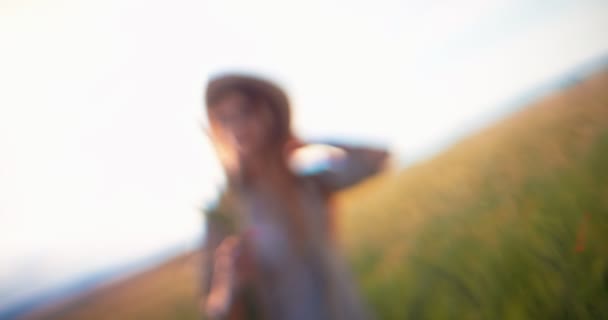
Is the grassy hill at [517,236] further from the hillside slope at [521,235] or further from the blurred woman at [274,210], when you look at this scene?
the blurred woman at [274,210]

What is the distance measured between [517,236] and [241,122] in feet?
1.89

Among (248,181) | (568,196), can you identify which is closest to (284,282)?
(248,181)

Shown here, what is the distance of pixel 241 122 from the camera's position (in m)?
0.59

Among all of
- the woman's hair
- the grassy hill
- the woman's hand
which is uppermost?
the woman's hair

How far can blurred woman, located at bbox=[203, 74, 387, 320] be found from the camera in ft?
1.60

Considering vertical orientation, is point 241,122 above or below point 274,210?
above

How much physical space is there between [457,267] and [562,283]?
20cm

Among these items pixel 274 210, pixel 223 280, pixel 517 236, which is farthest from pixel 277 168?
pixel 517 236

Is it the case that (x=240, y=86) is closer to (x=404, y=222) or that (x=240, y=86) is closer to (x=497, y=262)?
(x=497, y=262)

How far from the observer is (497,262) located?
1.72 feet

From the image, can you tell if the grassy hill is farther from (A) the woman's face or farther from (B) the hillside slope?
(A) the woman's face

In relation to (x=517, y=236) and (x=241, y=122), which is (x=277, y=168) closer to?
(x=241, y=122)

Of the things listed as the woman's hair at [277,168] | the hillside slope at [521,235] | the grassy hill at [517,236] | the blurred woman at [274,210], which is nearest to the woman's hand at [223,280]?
the blurred woman at [274,210]

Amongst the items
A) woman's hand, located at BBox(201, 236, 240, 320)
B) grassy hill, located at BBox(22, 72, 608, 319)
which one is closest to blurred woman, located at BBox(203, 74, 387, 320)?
woman's hand, located at BBox(201, 236, 240, 320)
